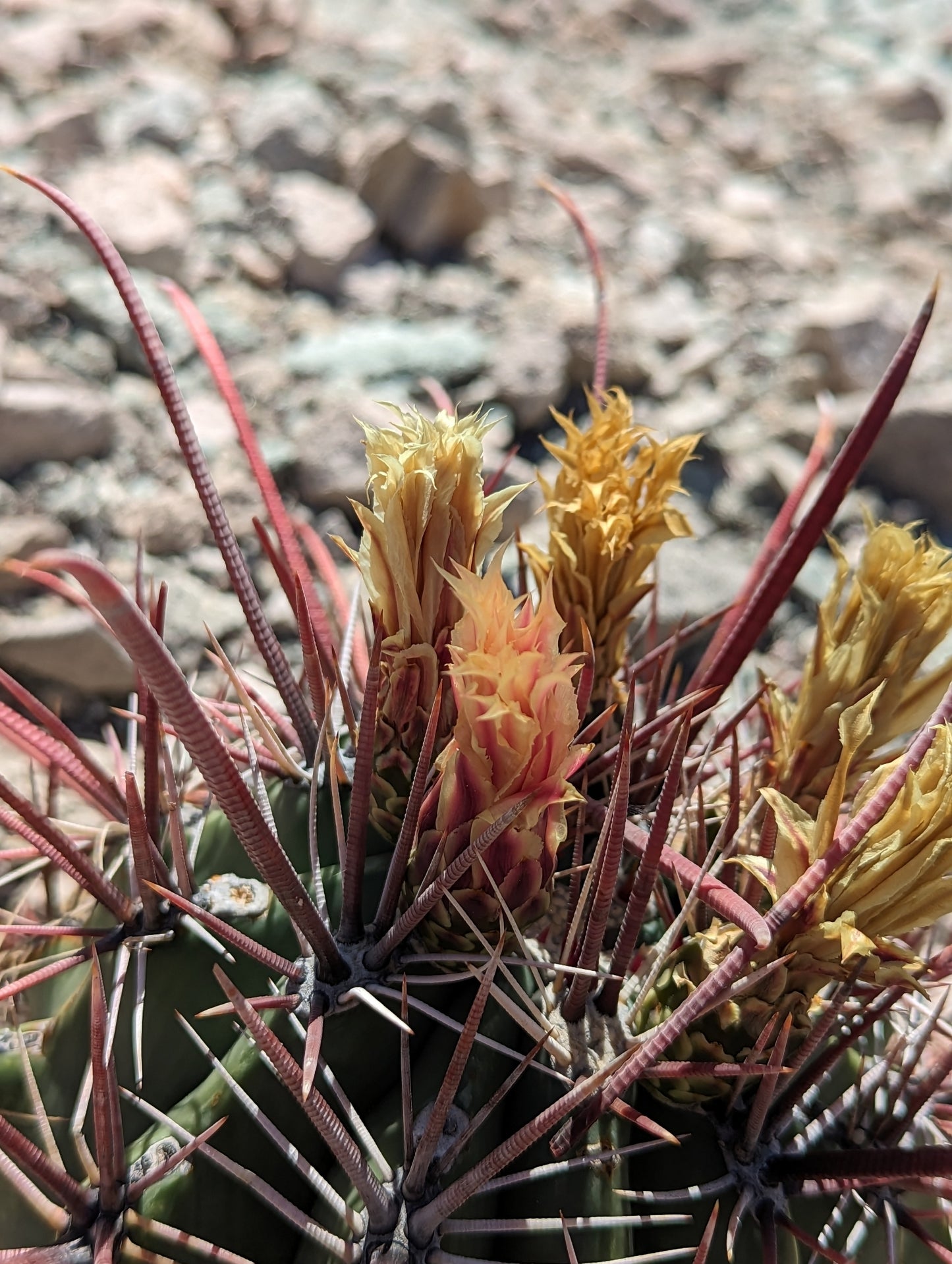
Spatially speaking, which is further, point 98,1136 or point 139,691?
point 139,691

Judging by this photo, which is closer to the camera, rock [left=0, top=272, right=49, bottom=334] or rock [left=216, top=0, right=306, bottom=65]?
rock [left=0, top=272, right=49, bottom=334]

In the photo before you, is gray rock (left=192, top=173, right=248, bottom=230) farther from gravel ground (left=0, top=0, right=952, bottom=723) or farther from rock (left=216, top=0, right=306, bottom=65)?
rock (left=216, top=0, right=306, bottom=65)

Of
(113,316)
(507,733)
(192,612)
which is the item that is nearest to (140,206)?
(113,316)

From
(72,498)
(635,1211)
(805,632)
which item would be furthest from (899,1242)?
(72,498)

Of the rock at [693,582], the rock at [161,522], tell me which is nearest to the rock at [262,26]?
the rock at [161,522]

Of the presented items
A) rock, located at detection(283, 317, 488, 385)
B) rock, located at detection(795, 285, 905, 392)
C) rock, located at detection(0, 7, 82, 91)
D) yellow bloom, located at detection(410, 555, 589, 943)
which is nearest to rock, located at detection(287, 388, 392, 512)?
rock, located at detection(283, 317, 488, 385)

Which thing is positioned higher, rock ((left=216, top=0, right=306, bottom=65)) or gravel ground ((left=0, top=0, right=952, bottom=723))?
rock ((left=216, top=0, right=306, bottom=65))

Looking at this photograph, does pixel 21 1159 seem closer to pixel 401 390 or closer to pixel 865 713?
pixel 865 713

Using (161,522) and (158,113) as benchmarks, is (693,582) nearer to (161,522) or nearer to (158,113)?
(161,522)
